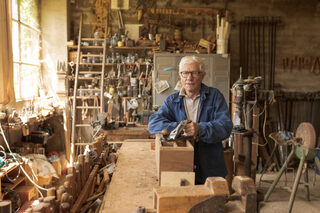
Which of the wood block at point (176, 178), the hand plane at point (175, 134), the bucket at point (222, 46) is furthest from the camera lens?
the bucket at point (222, 46)

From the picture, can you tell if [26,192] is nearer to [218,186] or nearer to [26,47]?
[26,47]

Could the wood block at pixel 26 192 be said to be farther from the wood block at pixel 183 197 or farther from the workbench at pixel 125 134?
the wood block at pixel 183 197

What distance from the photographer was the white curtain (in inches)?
165

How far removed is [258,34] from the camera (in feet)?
21.9

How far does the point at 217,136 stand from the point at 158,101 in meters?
4.21

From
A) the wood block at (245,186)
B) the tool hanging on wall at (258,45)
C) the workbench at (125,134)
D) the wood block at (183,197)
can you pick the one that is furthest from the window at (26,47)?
the wood block at (245,186)

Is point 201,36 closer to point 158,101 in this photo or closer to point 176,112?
point 158,101

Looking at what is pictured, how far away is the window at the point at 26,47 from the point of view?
5.33 metres

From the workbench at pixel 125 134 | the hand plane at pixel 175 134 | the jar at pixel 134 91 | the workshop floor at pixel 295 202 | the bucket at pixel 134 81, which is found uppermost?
the bucket at pixel 134 81

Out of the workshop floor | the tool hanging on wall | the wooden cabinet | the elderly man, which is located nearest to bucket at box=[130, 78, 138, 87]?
the tool hanging on wall

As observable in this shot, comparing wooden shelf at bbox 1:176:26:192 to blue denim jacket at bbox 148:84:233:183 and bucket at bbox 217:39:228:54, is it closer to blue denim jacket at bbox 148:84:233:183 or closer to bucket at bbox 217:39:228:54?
blue denim jacket at bbox 148:84:233:183

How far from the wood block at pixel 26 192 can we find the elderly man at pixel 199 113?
287 cm

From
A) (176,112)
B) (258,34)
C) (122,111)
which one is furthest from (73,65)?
(176,112)

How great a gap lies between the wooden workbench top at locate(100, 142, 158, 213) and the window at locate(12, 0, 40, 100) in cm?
402
